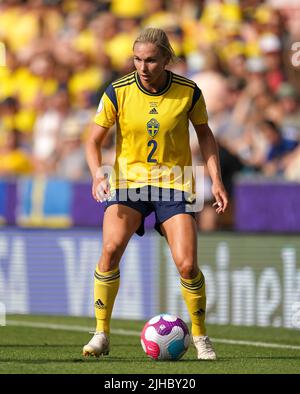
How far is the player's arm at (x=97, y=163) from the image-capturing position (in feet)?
25.3

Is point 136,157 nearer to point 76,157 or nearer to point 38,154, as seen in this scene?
point 76,157

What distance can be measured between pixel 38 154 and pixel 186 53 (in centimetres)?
261

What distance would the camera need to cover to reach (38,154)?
1670cm

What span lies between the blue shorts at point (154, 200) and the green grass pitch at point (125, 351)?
1.04 m

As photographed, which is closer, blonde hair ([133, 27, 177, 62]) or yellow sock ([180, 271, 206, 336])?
blonde hair ([133, 27, 177, 62])

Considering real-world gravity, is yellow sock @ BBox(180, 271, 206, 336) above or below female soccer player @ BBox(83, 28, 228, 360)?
below

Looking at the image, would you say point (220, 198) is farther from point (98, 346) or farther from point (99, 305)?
point (98, 346)

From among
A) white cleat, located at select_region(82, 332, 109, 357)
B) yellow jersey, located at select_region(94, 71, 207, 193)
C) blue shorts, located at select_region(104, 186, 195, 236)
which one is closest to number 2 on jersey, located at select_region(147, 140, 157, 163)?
yellow jersey, located at select_region(94, 71, 207, 193)

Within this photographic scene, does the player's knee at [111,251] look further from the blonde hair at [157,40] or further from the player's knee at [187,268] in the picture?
the blonde hair at [157,40]

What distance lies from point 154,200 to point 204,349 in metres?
1.10

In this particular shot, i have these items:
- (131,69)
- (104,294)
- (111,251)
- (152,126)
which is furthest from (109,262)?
(131,69)

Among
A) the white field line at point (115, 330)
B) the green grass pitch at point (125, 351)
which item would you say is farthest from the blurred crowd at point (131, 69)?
the white field line at point (115, 330)

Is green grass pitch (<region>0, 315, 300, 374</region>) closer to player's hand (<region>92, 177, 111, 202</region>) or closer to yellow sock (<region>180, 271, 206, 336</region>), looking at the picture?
yellow sock (<region>180, 271, 206, 336</region>)

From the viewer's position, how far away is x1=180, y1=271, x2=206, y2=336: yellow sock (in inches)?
315
